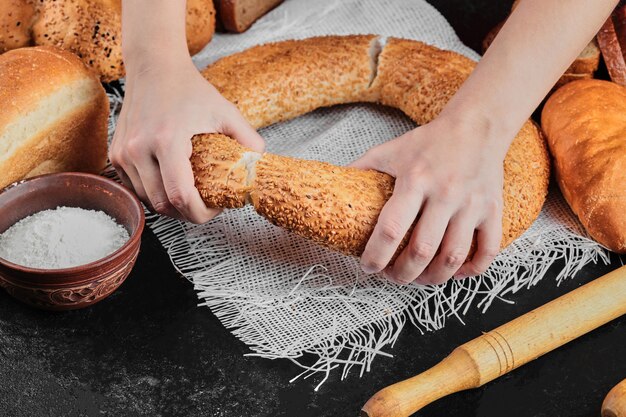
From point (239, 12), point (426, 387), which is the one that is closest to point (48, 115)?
point (239, 12)

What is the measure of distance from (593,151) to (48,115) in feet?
3.15

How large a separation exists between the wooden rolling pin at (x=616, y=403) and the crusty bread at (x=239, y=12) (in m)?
1.24

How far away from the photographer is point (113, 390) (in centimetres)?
113

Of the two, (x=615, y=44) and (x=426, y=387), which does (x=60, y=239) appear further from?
(x=615, y=44)

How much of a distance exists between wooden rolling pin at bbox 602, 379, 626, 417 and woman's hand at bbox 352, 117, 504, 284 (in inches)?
10.5

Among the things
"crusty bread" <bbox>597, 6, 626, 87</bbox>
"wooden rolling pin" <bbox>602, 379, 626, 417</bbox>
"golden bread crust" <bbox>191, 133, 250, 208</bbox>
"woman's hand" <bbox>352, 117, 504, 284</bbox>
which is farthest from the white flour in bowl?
"crusty bread" <bbox>597, 6, 626, 87</bbox>

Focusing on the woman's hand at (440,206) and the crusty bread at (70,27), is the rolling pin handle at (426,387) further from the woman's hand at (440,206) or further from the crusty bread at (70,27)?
the crusty bread at (70,27)

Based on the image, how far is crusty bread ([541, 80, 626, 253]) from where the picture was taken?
4.52 ft

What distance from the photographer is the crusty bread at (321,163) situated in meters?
1.21

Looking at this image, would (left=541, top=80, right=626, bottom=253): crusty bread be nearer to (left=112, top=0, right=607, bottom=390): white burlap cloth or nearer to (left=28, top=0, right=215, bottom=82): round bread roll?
(left=112, top=0, right=607, bottom=390): white burlap cloth

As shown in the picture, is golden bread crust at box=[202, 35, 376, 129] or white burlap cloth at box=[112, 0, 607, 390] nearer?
white burlap cloth at box=[112, 0, 607, 390]

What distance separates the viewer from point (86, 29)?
64.5 inches

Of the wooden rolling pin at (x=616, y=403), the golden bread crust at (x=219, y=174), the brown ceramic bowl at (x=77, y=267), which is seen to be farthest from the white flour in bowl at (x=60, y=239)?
the wooden rolling pin at (x=616, y=403)

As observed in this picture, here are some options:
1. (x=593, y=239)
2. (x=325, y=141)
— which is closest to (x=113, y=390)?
(x=325, y=141)
